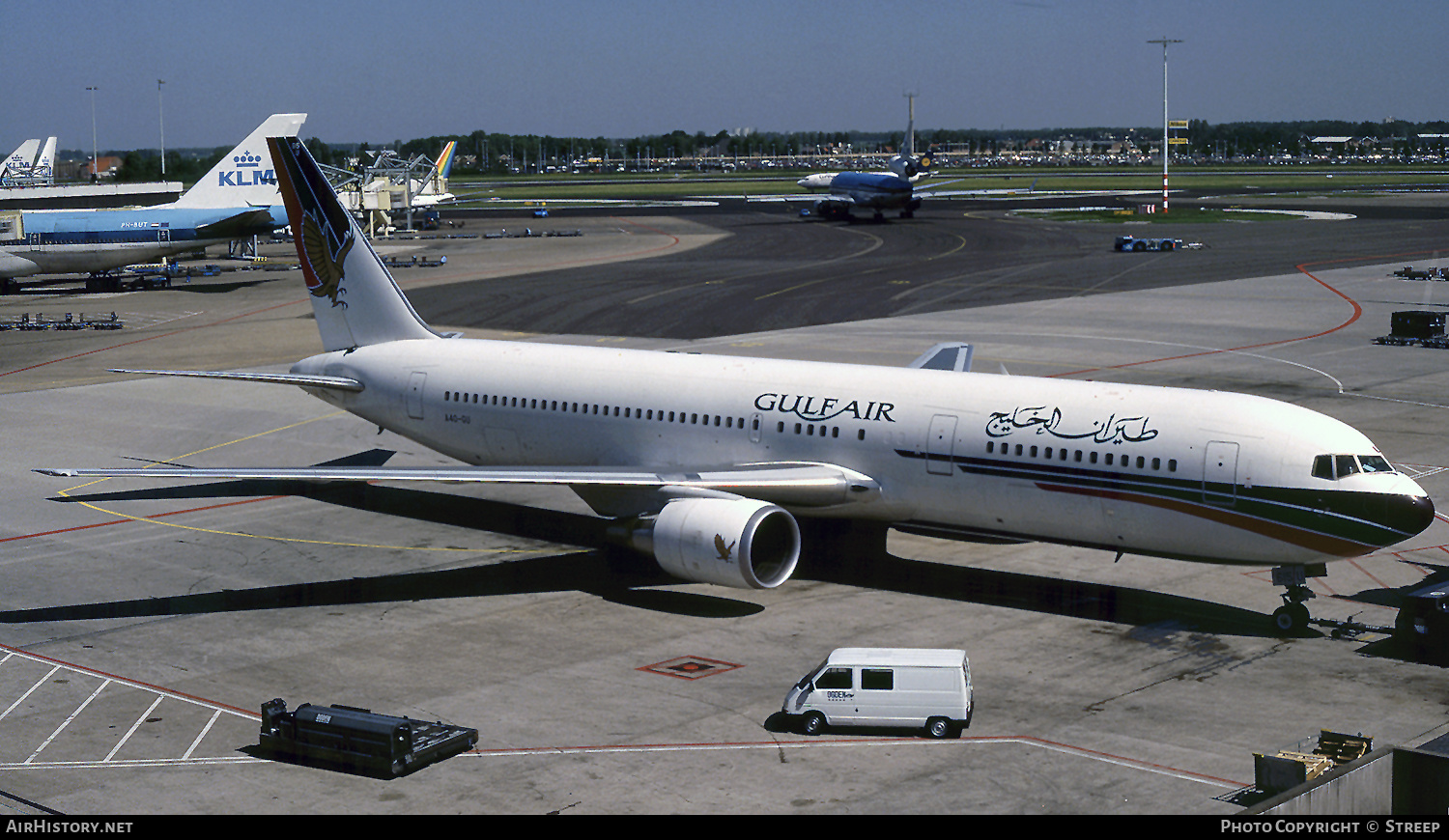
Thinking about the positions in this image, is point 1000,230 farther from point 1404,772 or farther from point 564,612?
point 1404,772

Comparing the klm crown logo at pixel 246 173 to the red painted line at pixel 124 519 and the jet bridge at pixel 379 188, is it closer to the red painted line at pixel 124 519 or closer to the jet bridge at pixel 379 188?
the jet bridge at pixel 379 188

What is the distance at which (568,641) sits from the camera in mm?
29875

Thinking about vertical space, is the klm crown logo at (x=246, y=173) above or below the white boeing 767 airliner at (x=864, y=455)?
above

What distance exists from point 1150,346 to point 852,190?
297 feet

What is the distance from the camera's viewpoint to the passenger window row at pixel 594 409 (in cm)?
3559

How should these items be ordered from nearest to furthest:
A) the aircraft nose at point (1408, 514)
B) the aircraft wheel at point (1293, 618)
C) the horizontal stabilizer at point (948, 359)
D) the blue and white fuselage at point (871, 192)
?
the aircraft nose at point (1408, 514)
the aircraft wheel at point (1293, 618)
the horizontal stabilizer at point (948, 359)
the blue and white fuselage at point (871, 192)

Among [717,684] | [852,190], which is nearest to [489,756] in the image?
[717,684]

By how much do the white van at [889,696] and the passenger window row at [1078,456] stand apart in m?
7.44

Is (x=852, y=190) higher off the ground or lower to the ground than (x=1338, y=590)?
higher

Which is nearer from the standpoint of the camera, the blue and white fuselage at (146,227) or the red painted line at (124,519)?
the red painted line at (124,519)

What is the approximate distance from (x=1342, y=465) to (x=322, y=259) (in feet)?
92.5

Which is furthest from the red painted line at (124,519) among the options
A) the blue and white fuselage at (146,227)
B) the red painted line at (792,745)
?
the blue and white fuselage at (146,227)

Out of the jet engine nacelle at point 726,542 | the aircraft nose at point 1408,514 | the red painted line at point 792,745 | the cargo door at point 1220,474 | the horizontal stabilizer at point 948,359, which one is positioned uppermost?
the horizontal stabilizer at point 948,359

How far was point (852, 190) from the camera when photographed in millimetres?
156875
